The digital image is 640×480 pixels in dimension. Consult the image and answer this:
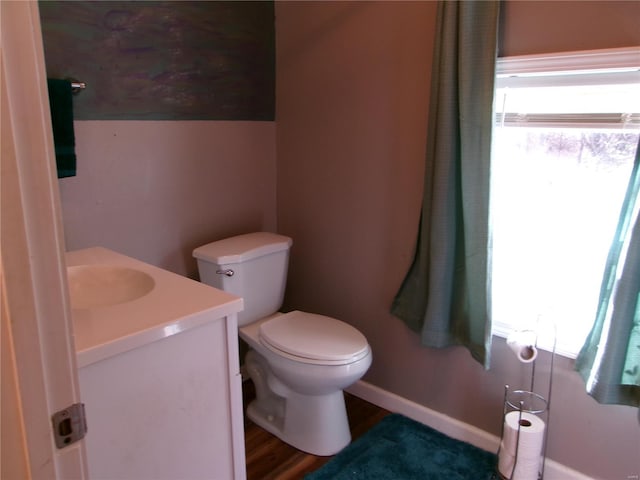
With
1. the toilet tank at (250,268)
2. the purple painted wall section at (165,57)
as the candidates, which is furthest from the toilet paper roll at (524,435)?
the purple painted wall section at (165,57)

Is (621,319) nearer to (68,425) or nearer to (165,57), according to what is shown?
(68,425)

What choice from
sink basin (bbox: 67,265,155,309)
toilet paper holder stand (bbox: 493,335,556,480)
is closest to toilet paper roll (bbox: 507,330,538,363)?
toilet paper holder stand (bbox: 493,335,556,480)

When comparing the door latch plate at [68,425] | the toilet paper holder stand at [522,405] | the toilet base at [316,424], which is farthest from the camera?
the toilet base at [316,424]

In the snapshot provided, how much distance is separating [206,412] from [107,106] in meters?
1.28

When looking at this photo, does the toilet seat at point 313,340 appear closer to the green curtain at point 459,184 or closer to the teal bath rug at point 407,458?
the green curtain at point 459,184

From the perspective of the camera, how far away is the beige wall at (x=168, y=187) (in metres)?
1.96

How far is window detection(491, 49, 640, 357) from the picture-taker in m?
1.68

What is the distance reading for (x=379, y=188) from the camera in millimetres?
2268

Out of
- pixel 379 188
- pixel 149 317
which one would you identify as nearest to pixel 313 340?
pixel 379 188

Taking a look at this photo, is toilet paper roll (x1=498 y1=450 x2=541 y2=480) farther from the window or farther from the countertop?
the countertop

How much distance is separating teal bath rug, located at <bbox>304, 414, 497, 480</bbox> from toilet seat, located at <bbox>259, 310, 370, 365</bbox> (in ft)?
1.42

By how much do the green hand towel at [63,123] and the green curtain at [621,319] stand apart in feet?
6.10

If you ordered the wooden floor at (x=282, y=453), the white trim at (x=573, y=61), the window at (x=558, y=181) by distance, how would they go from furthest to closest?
the wooden floor at (x=282, y=453) → the window at (x=558, y=181) → the white trim at (x=573, y=61)

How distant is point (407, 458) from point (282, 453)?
52 centimetres
